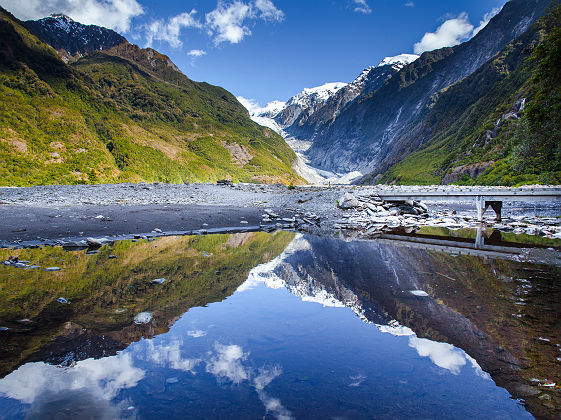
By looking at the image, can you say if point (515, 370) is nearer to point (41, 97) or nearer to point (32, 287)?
point (32, 287)

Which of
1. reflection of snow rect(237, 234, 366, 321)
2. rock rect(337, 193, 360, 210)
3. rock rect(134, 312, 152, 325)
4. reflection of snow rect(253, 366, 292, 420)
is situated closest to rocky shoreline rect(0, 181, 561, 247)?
rock rect(337, 193, 360, 210)

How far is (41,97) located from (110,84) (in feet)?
247

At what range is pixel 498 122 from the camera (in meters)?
70.9

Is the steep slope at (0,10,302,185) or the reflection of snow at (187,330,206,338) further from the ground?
the steep slope at (0,10,302,185)

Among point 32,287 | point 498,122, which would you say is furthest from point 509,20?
point 32,287

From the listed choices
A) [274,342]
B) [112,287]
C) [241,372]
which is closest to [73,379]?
[241,372]

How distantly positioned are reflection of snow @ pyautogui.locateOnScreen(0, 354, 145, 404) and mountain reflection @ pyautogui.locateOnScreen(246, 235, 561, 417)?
14.0ft

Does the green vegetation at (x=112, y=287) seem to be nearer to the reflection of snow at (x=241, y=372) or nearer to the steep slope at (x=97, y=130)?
the reflection of snow at (x=241, y=372)

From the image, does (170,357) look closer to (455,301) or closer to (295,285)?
(295,285)

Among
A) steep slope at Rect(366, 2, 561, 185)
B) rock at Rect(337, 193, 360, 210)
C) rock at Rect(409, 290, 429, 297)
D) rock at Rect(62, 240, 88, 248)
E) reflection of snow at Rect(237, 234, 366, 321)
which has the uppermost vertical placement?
steep slope at Rect(366, 2, 561, 185)

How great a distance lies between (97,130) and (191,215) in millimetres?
84710

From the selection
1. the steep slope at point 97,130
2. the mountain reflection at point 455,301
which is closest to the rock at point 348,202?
the mountain reflection at point 455,301

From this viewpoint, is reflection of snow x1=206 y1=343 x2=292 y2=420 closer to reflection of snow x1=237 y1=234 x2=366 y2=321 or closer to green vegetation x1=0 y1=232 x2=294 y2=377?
green vegetation x1=0 y1=232 x2=294 y2=377

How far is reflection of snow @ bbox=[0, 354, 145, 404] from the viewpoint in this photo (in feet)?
12.5
